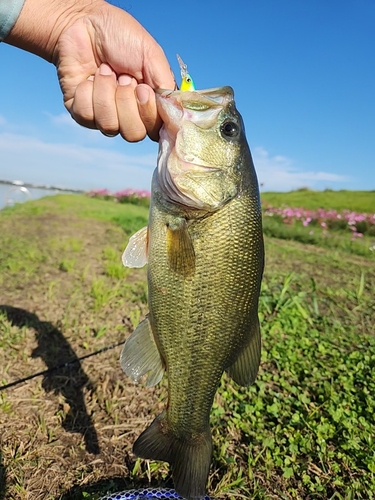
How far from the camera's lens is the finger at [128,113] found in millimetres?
2012

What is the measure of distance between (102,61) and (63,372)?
7.82 ft

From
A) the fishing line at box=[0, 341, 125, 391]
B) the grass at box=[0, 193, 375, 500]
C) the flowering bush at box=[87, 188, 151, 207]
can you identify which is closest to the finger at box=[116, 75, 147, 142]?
the fishing line at box=[0, 341, 125, 391]

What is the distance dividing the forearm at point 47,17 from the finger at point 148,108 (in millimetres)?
663

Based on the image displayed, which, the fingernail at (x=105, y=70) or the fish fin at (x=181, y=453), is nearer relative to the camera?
the fish fin at (x=181, y=453)

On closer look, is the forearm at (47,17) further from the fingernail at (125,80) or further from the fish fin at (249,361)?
the fish fin at (249,361)

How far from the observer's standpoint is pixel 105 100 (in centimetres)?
203

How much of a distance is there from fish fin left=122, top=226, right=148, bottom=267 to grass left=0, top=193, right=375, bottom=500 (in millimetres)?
1329

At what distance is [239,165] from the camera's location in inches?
74.7

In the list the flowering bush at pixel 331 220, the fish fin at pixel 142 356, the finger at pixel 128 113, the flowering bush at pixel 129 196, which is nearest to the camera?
the fish fin at pixel 142 356

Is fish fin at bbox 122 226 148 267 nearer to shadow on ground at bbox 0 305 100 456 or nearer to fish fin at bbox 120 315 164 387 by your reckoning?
fish fin at bbox 120 315 164 387

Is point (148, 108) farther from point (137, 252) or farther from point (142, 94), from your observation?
A: point (137, 252)

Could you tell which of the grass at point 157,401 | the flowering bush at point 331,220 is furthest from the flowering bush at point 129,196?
the grass at point 157,401

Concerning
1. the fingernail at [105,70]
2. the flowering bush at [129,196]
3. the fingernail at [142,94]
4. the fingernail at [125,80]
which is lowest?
the flowering bush at [129,196]

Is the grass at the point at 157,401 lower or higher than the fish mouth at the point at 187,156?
lower
